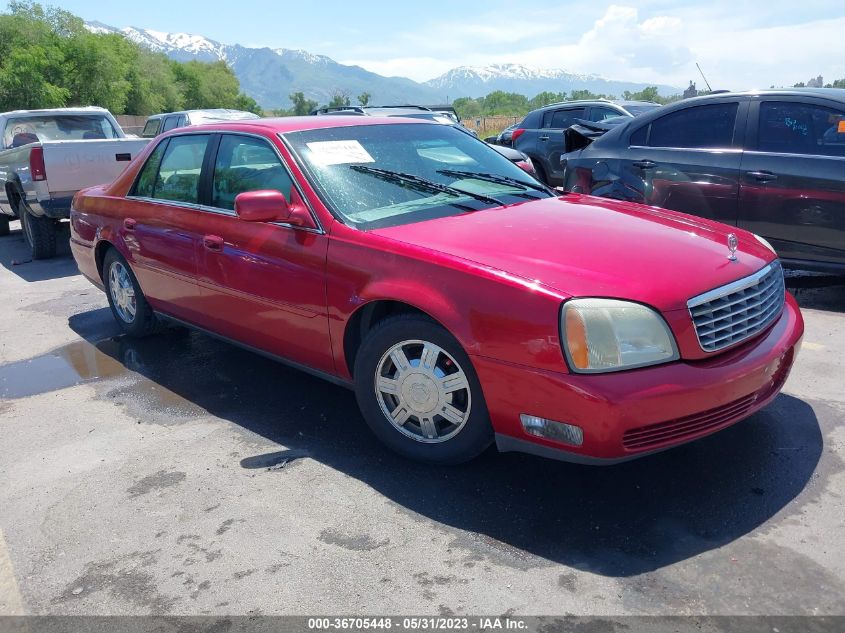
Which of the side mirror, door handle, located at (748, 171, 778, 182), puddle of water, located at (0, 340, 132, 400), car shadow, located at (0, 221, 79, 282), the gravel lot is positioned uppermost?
the side mirror

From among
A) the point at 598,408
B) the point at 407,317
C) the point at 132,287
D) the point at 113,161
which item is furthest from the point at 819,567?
the point at 113,161

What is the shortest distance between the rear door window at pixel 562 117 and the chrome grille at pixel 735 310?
9168mm

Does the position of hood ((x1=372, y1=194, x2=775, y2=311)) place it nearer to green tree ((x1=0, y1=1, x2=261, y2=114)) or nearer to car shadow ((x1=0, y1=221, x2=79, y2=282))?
car shadow ((x1=0, y1=221, x2=79, y2=282))

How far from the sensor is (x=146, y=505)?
3250 millimetres

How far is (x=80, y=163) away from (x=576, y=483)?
7412mm

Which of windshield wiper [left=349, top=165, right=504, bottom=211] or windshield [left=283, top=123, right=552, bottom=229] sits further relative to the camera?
windshield wiper [left=349, top=165, right=504, bottom=211]

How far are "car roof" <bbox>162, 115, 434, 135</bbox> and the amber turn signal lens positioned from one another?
214cm

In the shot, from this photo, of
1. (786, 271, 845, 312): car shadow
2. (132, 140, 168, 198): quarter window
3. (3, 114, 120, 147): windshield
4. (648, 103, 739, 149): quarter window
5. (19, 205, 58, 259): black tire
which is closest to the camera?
(132, 140, 168, 198): quarter window

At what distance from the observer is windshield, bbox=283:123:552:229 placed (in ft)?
12.3

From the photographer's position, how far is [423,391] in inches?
130

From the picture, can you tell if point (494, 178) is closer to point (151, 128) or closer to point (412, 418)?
point (412, 418)

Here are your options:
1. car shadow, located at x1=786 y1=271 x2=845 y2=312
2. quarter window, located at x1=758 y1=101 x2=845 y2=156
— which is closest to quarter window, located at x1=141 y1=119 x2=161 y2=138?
quarter window, located at x1=758 y1=101 x2=845 y2=156

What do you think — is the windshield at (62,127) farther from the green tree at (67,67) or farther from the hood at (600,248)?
the green tree at (67,67)

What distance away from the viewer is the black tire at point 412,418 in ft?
10.3
